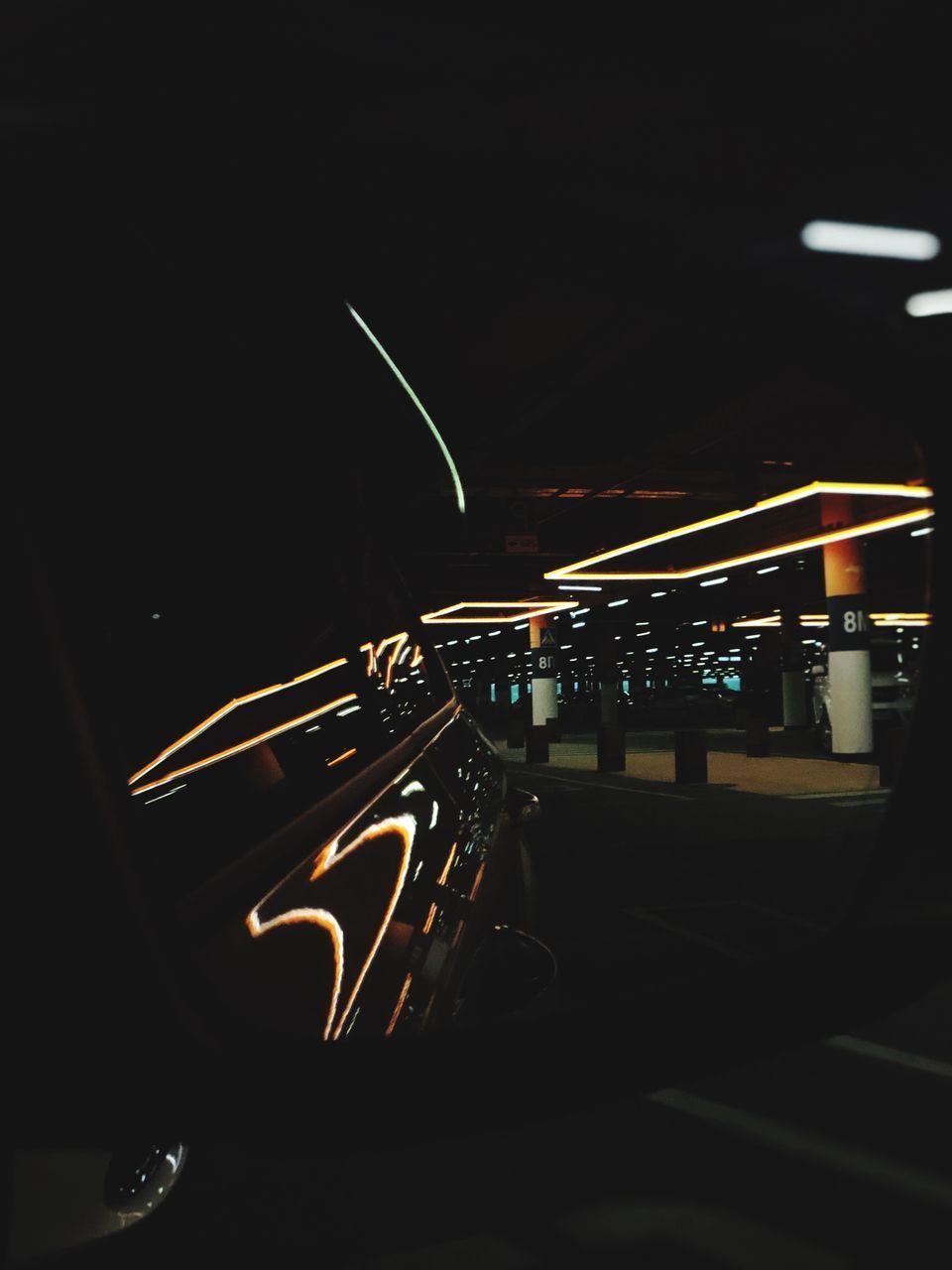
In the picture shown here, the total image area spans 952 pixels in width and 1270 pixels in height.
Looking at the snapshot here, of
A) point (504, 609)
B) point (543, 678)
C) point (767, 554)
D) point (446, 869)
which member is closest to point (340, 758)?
point (446, 869)

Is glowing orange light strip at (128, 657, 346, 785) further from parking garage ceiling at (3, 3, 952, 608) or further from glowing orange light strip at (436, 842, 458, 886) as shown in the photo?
parking garage ceiling at (3, 3, 952, 608)

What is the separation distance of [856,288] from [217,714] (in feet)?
41.7

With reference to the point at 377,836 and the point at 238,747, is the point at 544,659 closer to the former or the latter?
the point at 377,836

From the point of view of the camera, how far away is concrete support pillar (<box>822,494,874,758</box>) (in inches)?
941

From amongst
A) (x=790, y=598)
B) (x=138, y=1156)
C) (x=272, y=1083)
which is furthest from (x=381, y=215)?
(x=790, y=598)

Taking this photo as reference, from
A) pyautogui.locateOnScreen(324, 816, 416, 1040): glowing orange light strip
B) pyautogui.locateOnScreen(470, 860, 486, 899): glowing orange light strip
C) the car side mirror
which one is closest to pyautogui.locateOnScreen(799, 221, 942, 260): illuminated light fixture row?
the car side mirror

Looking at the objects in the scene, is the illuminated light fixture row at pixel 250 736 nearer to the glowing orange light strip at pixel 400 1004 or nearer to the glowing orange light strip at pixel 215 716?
the glowing orange light strip at pixel 215 716

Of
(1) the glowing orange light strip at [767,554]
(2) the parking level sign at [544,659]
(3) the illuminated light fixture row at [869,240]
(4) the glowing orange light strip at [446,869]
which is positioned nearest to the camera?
(4) the glowing orange light strip at [446,869]

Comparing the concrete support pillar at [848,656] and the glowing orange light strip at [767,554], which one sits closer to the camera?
the glowing orange light strip at [767,554]

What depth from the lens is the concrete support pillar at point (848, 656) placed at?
78.4ft

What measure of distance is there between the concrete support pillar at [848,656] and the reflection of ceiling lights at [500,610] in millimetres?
13048

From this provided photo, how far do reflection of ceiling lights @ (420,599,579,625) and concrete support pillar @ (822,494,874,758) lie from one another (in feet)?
42.8

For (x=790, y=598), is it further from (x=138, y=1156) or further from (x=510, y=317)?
(x=138, y=1156)

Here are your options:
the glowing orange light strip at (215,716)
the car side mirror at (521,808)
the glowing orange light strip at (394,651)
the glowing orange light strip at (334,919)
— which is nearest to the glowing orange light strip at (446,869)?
the glowing orange light strip at (334,919)
